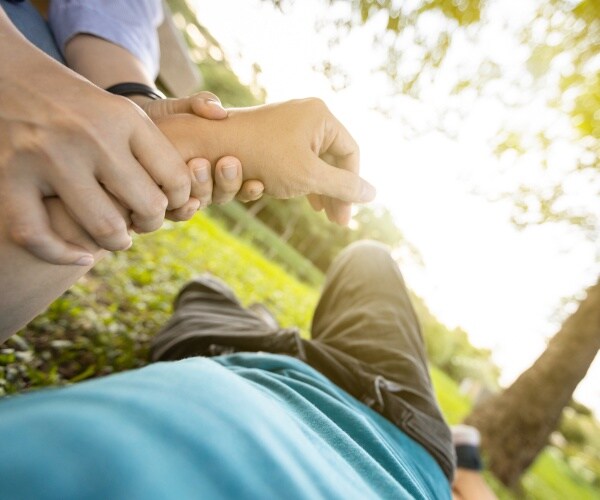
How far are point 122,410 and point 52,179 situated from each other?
456 mm

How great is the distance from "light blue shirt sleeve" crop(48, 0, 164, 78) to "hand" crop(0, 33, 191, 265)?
0.80m

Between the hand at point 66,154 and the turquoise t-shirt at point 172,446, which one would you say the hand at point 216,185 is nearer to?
the hand at point 66,154

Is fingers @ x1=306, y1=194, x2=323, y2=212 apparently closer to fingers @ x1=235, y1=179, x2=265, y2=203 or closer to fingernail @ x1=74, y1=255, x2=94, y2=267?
fingers @ x1=235, y1=179, x2=265, y2=203

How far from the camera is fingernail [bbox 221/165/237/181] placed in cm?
100

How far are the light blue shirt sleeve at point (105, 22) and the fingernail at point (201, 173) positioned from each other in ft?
2.96

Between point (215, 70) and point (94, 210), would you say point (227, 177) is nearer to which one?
point (94, 210)

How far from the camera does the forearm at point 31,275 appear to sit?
73 centimetres

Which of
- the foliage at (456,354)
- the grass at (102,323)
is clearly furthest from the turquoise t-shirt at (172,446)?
the foliage at (456,354)

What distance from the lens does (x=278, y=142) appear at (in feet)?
3.40

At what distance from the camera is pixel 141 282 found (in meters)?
2.75

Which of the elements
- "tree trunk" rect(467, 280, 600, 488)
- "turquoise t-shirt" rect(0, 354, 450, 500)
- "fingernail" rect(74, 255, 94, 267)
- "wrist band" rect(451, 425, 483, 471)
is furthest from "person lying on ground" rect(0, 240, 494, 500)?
"tree trunk" rect(467, 280, 600, 488)

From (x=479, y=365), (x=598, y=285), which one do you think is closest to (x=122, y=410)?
(x=598, y=285)

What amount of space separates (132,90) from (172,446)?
1200 mm

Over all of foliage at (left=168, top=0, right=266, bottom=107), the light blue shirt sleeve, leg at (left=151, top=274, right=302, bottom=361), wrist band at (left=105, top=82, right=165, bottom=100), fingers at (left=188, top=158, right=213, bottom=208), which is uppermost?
foliage at (left=168, top=0, right=266, bottom=107)
